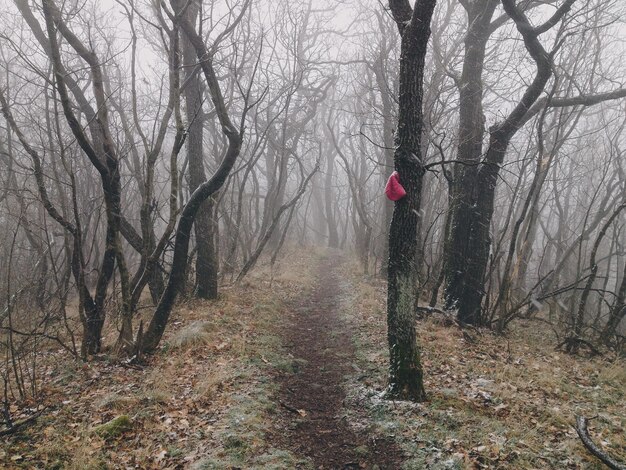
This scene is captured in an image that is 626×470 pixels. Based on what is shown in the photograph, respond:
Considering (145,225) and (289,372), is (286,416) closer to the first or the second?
(289,372)

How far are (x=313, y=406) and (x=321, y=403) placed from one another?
0.43 ft

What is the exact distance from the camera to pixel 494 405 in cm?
519

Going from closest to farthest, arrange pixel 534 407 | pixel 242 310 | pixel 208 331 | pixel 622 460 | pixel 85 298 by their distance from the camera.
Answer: pixel 622 460
pixel 534 407
pixel 85 298
pixel 208 331
pixel 242 310

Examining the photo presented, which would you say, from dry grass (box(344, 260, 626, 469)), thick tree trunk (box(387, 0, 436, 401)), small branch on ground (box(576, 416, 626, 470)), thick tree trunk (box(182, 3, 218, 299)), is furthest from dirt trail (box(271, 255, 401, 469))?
thick tree trunk (box(182, 3, 218, 299))

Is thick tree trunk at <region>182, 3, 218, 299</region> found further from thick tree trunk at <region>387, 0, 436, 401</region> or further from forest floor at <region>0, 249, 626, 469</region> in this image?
thick tree trunk at <region>387, 0, 436, 401</region>

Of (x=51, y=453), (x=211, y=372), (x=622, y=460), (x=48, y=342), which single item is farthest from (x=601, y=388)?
(x=48, y=342)

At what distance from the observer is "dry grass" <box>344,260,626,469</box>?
4.23 m

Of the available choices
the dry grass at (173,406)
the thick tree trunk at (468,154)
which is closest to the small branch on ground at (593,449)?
the dry grass at (173,406)

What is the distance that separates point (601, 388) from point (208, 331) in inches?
257

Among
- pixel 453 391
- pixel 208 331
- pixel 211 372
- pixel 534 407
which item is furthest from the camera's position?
pixel 208 331

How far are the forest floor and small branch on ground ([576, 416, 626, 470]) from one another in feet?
0.54

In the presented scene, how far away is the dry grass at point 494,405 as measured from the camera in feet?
13.9

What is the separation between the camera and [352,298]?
37.8 ft

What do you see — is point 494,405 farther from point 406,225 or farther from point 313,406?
point 406,225
